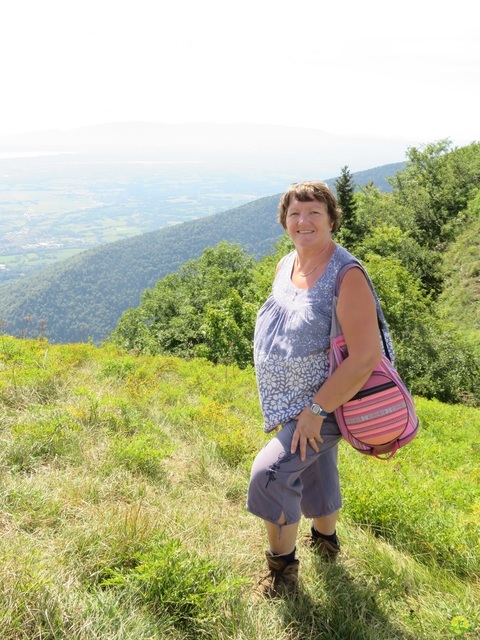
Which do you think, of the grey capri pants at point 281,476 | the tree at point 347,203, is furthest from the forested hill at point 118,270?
the grey capri pants at point 281,476

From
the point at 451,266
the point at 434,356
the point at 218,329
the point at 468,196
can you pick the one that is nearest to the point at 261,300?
the point at 218,329

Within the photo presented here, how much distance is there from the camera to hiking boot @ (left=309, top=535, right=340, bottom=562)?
2490 mm

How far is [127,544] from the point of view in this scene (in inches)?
87.0

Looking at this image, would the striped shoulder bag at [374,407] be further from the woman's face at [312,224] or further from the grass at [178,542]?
the grass at [178,542]

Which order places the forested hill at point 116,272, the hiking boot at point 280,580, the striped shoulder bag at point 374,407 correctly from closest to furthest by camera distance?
the striped shoulder bag at point 374,407 → the hiking boot at point 280,580 → the forested hill at point 116,272

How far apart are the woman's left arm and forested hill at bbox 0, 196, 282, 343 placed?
92.4 meters

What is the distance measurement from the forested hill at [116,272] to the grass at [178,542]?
90.4 m

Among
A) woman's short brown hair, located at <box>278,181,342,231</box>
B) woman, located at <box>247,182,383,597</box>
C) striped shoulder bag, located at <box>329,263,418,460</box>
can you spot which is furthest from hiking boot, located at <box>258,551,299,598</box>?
woman's short brown hair, located at <box>278,181,342,231</box>

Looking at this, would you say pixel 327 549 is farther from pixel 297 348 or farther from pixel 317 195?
pixel 317 195

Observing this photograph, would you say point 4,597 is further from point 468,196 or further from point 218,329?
point 468,196

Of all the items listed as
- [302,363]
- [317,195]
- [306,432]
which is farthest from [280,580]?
[317,195]

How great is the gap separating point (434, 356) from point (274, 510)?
20.6 m

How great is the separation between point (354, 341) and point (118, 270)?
131 metres

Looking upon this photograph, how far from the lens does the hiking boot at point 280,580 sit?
85.7 inches
